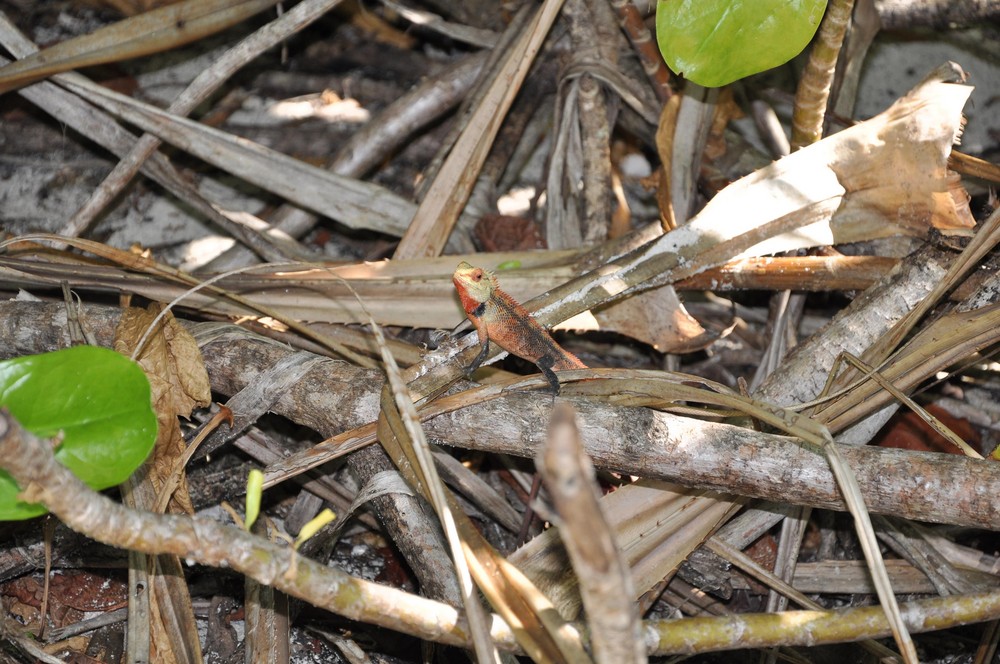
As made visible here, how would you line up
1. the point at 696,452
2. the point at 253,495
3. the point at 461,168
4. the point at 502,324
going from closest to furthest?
the point at 253,495 → the point at 696,452 → the point at 502,324 → the point at 461,168

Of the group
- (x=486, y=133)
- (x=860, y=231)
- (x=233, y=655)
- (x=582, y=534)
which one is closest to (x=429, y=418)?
(x=233, y=655)

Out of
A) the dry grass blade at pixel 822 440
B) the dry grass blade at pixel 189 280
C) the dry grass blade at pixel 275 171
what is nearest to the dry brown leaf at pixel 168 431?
the dry grass blade at pixel 189 280

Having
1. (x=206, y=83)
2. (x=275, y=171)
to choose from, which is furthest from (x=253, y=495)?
(x=206, y=83)

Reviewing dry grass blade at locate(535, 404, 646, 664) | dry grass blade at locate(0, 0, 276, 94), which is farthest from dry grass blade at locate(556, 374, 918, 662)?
dry grass blade at locate(0, 0, 276, 94)

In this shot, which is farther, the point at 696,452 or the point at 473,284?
the point at 473,284

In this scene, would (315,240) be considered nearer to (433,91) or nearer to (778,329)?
(433,91)

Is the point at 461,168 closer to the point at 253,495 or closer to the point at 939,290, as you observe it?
the point at 939,290
